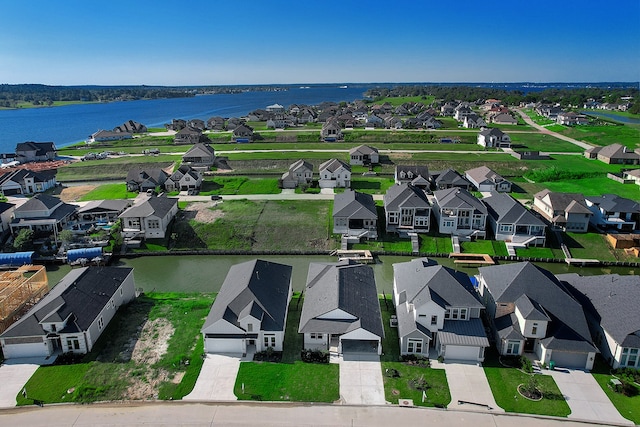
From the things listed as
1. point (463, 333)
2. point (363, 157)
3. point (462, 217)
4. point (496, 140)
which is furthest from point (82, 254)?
point (496, 140)

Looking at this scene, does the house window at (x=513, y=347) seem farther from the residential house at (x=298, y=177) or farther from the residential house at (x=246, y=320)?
the residential house at (x=298, y=177)

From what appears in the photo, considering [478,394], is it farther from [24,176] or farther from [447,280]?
[24,176]

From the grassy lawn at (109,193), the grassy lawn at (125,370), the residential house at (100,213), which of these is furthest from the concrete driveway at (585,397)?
the grassy lawn at (109,193)

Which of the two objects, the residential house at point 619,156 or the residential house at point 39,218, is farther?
the residential house at point 619,156

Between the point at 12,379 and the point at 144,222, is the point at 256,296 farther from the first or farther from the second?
the point at 144,222

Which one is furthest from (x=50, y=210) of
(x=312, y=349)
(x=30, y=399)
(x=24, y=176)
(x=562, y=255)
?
(x=562, y=255)
